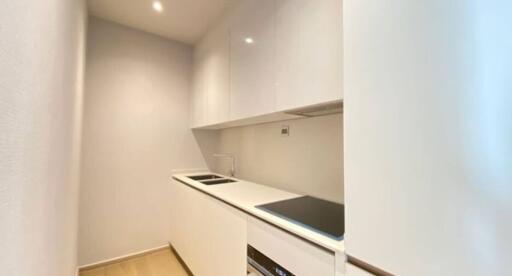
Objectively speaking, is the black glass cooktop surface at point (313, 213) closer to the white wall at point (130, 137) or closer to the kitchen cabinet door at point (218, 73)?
the kitchen cabinet door at point (218, 73)

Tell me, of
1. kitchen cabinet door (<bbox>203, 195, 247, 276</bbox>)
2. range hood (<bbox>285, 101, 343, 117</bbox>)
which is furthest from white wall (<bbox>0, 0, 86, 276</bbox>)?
range hood (<bbox>285, 101, 343, 117</bbox>)

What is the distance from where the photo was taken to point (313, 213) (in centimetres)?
124

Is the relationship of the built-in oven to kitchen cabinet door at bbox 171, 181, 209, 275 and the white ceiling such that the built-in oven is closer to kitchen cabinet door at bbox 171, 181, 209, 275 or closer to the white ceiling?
kitchen cabinet door at bbox 171, 181, 209, 275

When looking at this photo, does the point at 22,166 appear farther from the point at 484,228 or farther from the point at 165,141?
the point at 165,141

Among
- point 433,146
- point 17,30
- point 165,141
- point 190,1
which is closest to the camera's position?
point 17,30

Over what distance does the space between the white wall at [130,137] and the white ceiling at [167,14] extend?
0.16 metres

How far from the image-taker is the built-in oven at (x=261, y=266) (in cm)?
103

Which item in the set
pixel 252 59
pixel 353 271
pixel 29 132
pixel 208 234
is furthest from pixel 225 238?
pixel 252 59

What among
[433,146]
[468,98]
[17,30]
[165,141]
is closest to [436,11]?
[468,98]

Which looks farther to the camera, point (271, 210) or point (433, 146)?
point (271, 210)

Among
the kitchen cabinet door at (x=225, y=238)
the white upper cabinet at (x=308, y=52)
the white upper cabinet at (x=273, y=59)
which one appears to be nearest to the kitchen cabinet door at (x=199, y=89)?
the white upper cabinet at (x=273, y=59)

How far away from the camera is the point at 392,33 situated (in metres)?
0.65

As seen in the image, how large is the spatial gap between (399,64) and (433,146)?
256mm

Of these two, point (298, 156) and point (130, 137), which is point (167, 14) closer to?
point (130, 137)
